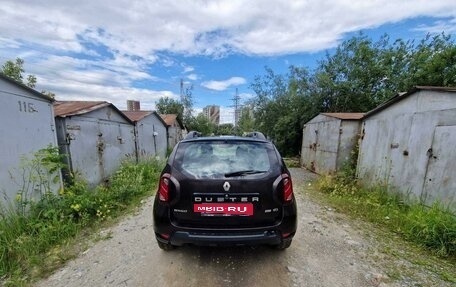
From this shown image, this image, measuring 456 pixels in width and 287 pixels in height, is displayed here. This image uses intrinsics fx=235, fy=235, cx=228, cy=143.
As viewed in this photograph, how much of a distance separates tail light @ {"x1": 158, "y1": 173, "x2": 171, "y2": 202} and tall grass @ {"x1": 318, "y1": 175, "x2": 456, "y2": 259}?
358 centimetres

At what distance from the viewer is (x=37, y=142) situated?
446cm

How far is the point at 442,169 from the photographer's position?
13.2ft

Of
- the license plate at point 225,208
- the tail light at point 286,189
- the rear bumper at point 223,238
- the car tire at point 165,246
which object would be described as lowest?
the car tire at point 165,246

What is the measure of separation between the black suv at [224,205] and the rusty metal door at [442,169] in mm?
3126

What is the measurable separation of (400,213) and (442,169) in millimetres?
1016

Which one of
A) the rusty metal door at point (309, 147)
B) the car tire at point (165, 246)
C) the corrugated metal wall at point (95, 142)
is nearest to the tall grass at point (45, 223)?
the corrugated metal wall at point (95, 142)

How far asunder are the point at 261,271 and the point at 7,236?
3.39 meters

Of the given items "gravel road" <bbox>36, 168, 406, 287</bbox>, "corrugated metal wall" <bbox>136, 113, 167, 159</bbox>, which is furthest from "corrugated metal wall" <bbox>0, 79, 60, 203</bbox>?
"corrugated metal wall" <bbox>136, 113, 167, 159</bbox>

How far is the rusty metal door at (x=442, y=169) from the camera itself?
3.84m

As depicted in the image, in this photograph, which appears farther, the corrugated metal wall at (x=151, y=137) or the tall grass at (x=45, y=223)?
the corrugated metal wall at (x=151, y=137)

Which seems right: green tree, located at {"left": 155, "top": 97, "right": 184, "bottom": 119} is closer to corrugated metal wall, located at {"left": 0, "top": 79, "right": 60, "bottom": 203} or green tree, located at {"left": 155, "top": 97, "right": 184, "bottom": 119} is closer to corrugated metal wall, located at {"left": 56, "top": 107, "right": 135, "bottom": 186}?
corrugated metal wall, located at {"left": 56, "top": 107, "right": 135, "bottom": 186}

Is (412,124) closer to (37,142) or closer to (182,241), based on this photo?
(182,241)

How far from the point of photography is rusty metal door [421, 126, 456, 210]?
151 inches

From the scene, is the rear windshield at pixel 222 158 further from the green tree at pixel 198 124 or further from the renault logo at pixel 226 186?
the green tree at pixel 198 124
